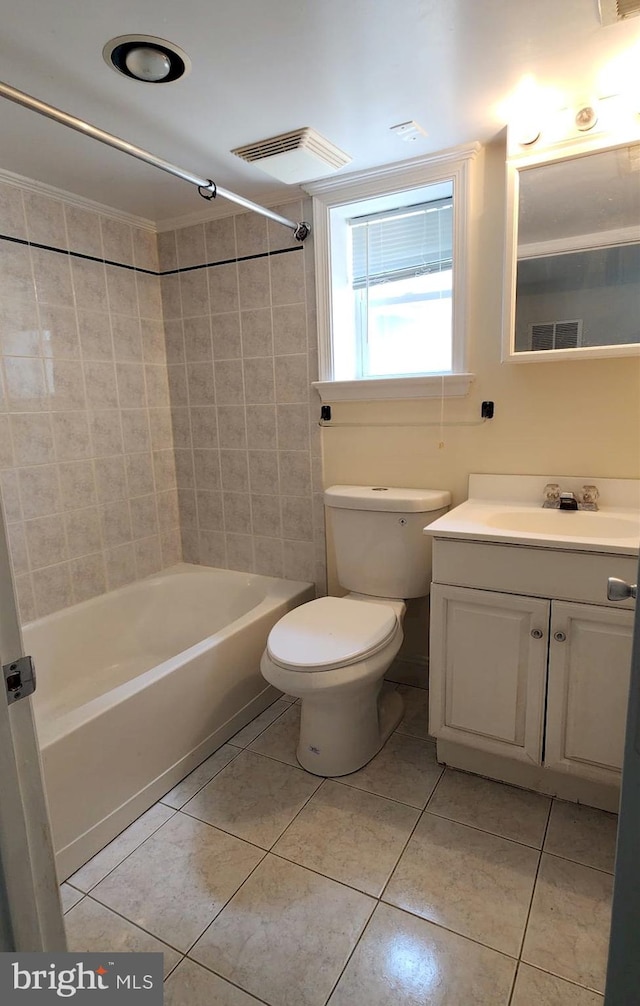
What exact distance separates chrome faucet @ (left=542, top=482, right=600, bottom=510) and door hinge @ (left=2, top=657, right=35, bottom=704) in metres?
1.58

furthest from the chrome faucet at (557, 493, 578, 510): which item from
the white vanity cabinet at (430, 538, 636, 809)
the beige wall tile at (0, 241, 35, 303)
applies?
the beige wall tile at (0, 241, 35, 303)

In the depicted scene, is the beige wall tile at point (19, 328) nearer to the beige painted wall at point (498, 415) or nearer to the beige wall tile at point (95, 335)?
the beige wall tile at point (95, 335)

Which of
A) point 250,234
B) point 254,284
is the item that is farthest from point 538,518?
point 250,234

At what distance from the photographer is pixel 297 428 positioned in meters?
2.33

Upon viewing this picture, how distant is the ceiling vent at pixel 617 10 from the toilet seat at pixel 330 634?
1.62 m

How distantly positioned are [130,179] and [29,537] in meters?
1.40

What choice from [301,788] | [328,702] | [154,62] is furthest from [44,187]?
[301,788]

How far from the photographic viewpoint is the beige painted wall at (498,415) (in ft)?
5.74

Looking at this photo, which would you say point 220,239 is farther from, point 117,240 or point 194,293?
point 117,240

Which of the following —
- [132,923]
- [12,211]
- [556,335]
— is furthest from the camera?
[12,211]

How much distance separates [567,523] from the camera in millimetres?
1699

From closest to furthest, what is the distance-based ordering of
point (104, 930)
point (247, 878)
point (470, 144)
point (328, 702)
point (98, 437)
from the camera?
point (104, 930), point (247, 878), point (328, 702), point (470, 144), point (98, 437)

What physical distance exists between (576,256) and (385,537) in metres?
1.10

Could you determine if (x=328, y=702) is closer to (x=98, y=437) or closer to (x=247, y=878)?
(x=247, y=878)
